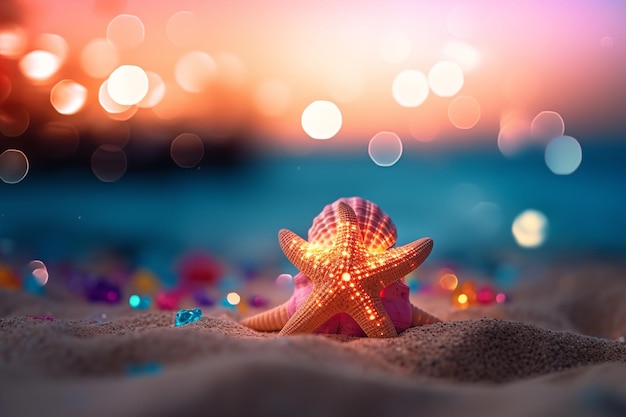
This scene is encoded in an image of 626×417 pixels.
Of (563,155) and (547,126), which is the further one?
(563,155)

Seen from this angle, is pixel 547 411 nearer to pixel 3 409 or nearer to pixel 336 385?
pixel 336 385

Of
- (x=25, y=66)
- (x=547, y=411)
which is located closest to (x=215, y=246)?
(x=25, y=66)

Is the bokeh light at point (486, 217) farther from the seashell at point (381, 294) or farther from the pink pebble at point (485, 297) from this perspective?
the seashell at point (381, 294)

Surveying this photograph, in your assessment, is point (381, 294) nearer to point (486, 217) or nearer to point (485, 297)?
point (485, 297)

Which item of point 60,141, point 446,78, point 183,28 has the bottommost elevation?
point 60,141

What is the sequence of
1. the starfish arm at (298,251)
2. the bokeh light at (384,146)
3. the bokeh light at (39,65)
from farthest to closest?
the bokeh light at (384,146) → the bokeh light at (39,65) → the starfish arm at (298,251)

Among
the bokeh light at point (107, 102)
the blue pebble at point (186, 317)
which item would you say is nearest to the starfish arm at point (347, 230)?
the blue pebble at point (186, 317)

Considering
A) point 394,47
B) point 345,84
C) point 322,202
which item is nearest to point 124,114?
point 345,84
